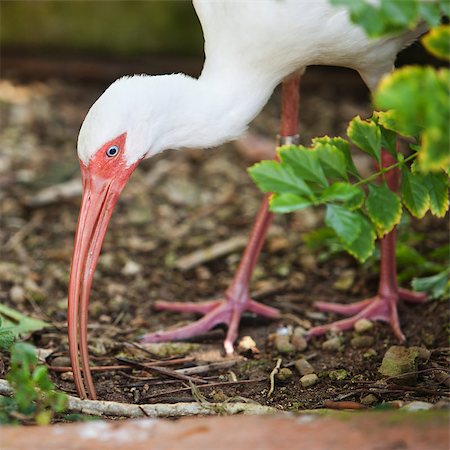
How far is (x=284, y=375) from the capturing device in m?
3.22

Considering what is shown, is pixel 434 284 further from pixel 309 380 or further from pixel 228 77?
pixel 228 77

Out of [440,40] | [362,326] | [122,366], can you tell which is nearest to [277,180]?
[440,40]

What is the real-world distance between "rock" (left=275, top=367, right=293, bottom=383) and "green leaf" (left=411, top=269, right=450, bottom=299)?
0.81 metres

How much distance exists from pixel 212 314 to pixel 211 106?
103cm

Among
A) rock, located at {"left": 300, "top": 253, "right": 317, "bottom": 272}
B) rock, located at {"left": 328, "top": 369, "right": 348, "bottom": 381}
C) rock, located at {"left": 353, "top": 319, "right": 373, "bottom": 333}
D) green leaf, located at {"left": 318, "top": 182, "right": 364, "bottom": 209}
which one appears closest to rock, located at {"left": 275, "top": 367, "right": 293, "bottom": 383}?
rock, located at {"left": 328, "top": 369, "right": 348, "bottom": 381}

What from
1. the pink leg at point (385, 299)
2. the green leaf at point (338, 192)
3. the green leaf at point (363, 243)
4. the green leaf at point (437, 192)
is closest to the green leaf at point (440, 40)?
the green leaf at point (338, 192)

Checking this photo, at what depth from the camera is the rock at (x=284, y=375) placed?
126 inches

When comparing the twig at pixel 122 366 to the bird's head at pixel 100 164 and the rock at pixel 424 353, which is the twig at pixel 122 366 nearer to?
the bird's head at pixel 100 164

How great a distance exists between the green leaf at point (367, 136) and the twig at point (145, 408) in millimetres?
883

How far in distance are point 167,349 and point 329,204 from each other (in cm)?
140

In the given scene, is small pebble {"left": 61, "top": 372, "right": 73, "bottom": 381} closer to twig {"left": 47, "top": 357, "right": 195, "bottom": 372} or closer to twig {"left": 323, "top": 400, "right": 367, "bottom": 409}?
twig {"left": 47, "top": 357, "right": 195, "bottom": 372}

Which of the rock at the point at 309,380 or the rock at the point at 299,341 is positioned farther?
the rock at the point at 299,341

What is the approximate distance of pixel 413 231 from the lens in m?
4.54

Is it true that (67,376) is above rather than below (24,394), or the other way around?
below
